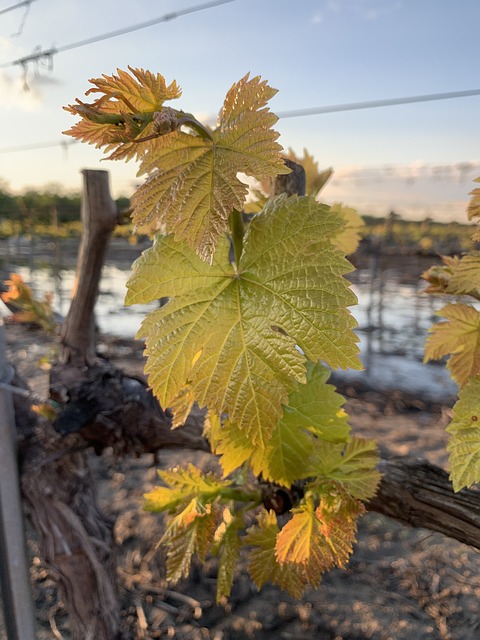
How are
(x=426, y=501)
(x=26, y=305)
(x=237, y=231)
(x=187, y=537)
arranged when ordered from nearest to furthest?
(x=237, y=231), (x=187, y=537), (x=426, y=501), (x=26, y=305)

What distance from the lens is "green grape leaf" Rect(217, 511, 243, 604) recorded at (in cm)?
77

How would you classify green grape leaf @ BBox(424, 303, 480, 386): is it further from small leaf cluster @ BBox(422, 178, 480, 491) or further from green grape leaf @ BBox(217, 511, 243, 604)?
green grape leaf @ BBox(217, 511, 243, 604)

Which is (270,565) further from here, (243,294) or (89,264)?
(89,264)

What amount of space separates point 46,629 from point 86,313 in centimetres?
132

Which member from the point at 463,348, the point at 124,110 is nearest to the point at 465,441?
the point at 463,348

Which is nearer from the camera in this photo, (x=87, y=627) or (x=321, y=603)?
(x=87, y=627)

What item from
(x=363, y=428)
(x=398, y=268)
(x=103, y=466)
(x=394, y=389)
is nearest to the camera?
(x=103, y=466)

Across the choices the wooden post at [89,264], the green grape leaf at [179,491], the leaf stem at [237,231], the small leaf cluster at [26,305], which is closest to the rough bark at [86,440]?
the wooden post at [89,264]

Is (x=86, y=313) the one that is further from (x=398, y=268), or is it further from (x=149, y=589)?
(x=398, y=268)

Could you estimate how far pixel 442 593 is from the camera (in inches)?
80.7

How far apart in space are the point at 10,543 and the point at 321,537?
1221 millimetres

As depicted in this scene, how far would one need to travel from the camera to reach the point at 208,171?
1.49 feet

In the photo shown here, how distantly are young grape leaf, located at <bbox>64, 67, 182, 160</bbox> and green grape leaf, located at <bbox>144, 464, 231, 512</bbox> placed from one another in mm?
532

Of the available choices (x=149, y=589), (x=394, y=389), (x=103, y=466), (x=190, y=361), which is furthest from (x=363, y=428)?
(x=190, y=361)
